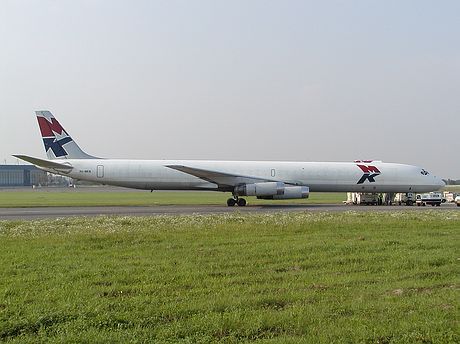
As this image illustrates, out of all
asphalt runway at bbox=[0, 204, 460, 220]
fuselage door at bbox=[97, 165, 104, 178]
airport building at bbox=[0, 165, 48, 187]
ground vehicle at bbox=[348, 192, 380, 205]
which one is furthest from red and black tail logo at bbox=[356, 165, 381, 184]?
airport building at bbox=[0, 165, 48, 187]

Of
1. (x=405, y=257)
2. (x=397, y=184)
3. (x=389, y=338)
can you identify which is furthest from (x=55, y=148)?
(x=389, y=338)

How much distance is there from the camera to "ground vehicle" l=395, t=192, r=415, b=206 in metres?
41.1

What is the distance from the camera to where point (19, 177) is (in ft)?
597

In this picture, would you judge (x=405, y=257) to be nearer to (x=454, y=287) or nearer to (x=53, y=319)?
(x=454, y=287)

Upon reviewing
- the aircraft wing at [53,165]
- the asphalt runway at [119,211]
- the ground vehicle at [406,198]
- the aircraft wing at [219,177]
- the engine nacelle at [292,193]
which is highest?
the aircraft wing at [53,165]

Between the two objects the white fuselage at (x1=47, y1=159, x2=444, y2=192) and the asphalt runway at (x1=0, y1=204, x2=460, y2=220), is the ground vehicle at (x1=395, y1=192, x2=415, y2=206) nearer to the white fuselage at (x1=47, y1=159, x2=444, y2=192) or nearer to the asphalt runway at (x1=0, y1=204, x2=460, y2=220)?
the white fuselage at (x1=47, y1=159, x2=444, y2=192)

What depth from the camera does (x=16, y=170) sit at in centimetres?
18200

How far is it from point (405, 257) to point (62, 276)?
6.56m

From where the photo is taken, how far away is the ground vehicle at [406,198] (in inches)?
1619

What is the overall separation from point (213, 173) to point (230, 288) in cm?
2806

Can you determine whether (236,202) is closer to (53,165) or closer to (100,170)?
(100,170)

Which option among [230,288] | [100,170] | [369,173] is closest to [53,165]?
[100,170]

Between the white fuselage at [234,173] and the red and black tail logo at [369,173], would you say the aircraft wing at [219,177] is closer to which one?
the white fuselage at [234,173]

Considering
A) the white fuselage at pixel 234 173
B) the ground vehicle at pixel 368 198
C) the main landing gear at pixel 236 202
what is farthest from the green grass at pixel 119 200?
the main landing gear at pixel 236 202
